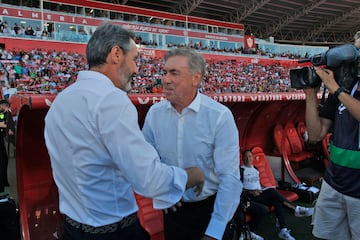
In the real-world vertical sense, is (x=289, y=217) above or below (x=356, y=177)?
below

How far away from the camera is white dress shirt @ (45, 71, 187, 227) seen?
4.26 ft

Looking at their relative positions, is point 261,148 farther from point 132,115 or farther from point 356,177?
point 132,115

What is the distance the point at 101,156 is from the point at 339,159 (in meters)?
1.49

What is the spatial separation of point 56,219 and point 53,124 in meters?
1.97

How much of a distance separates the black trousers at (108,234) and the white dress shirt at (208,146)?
0.41 metres

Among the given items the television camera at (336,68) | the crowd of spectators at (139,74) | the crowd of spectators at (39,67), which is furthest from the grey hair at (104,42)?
the crowd of spectators at (39,67)

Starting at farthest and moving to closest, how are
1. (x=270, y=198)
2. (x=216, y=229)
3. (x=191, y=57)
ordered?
(x=270, y=198) < (x=191, y=57) < (x=216, y=229)

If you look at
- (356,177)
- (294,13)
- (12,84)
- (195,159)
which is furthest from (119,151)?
(294,13)

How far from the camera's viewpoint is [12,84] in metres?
14.7

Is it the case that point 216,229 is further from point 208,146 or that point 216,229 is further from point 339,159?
point 339,159

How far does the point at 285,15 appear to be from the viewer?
46375 mm

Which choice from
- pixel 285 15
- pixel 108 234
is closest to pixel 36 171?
pixel 108 234

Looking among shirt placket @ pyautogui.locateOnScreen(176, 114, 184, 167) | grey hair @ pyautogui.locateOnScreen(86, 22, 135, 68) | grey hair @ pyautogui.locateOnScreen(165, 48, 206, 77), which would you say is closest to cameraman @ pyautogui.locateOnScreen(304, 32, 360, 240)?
grey hair @ pyautogui.locateOnScreen(165, 48, 206, 77)

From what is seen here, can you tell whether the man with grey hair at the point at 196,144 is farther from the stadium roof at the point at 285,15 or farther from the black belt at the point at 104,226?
the stadium roof at the point at 285,15
